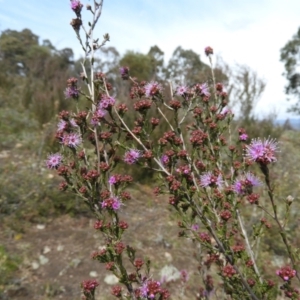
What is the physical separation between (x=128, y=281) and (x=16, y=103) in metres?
10.3

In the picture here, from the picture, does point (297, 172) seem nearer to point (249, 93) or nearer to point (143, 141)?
point (249, 93)

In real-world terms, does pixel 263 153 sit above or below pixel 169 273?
above

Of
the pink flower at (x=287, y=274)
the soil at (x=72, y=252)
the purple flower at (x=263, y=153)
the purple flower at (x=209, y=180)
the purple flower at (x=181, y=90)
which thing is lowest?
the soil at (x=72, y=252)

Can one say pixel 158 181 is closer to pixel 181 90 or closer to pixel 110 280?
pixel 181 90

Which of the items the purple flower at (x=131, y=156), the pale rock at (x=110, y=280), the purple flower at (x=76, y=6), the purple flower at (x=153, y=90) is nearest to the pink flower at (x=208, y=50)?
the purple flower at (x=153, y=90)

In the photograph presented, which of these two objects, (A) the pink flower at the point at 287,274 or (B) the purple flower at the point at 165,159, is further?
(B) the purple flower at the point at 165,159

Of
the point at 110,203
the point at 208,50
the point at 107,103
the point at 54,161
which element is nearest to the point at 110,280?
the point at 54,161

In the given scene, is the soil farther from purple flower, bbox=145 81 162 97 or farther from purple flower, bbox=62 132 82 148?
purple flower, bbox=145 81 162 97

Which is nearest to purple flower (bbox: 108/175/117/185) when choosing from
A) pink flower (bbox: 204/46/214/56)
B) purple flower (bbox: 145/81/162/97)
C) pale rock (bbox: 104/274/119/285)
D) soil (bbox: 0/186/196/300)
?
purple flower (bbox: 145/81/162/97)

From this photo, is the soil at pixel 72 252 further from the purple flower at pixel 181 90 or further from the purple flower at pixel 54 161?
Result: the purple flower at pixel 181 90

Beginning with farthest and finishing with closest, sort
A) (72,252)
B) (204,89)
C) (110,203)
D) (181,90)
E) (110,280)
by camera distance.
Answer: (72,252), (110,280), (204,89), (181,90), (110,203)

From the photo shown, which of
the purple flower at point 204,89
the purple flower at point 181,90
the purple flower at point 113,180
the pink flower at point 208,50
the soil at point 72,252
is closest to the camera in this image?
the purple flower at point 113,180

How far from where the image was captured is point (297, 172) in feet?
23.3

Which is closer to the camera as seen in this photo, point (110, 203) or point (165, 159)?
point (110, 203)
